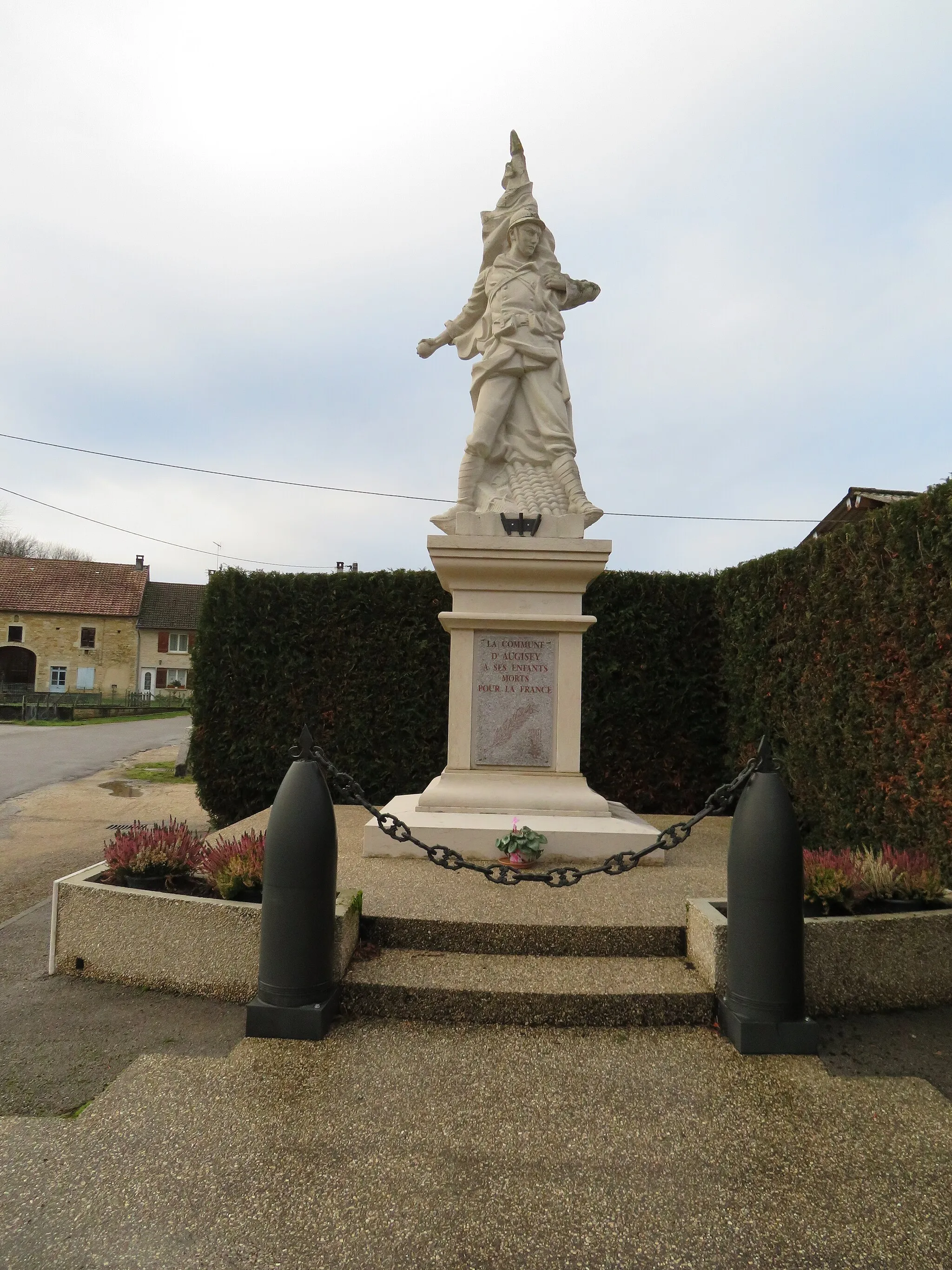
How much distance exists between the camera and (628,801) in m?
7.68

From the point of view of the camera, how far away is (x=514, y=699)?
5.12 m

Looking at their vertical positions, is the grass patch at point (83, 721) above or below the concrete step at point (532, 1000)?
below

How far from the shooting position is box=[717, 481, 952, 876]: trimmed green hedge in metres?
4.51

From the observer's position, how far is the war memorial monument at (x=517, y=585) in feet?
15.9

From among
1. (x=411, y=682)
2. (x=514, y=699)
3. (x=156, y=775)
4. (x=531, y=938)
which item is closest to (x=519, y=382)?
(x=514, y=699)

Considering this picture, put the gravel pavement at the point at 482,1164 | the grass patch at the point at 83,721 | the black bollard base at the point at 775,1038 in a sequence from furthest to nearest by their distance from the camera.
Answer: the grass patch at the point at 83,721 < the black bollard base at the point at 775,1038 < the gravel pavement at the point at 482,1164

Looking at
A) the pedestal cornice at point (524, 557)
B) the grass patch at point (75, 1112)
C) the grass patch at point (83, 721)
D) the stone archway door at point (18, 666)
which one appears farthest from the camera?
the stone archway door at point (18, 666)

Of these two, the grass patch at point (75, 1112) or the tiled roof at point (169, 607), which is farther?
the tiled roof at point (169, 607)

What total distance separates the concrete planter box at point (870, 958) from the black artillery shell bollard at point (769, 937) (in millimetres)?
308

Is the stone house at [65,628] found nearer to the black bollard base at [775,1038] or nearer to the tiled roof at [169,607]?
the tiled roof at [169,607]

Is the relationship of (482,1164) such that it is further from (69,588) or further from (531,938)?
(69,588)

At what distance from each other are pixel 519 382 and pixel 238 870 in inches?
165

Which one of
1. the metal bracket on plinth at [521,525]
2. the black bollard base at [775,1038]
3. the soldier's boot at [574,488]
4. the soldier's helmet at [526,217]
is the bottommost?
the black bollard base at [775,1038]

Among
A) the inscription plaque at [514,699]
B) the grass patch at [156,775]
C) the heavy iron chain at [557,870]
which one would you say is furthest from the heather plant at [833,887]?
the grass patch at [156,775]
